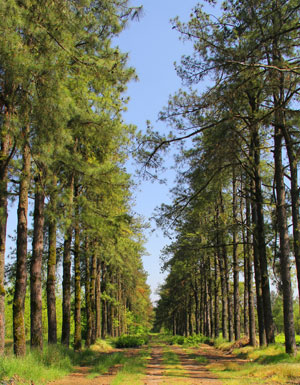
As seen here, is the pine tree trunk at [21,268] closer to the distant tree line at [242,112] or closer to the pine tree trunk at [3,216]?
the pine tree trunk at [3,216]

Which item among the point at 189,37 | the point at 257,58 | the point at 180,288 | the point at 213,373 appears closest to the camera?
the point at 257,58

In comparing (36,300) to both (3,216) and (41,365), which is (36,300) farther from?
(3,216)

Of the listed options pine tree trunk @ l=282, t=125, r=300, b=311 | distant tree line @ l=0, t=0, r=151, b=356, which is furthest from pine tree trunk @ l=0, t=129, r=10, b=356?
pine tree trunk @ l=282, t=125, r=300, b=311

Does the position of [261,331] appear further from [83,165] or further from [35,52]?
[35,52]

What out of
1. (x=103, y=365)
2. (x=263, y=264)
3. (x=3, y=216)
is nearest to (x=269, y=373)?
(x=103, y=365)

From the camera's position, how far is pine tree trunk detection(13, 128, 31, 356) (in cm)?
1020

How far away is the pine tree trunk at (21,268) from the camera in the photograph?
401 inches

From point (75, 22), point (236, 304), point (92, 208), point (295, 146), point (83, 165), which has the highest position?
point (75, 22)

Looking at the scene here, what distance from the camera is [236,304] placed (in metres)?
22.7

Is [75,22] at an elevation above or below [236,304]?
above

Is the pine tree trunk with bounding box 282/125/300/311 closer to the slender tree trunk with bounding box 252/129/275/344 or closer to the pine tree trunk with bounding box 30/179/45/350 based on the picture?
the slender tree trunk with bounding box 252/129/275/344

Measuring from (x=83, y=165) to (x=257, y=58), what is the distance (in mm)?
6338

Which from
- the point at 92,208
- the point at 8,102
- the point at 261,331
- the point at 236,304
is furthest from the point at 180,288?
the point at 8,102

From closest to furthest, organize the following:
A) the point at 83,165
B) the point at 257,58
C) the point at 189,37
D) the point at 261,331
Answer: the point at 257,58 < the point at 189,37 < the point at 83,165 < the point at 261,331
